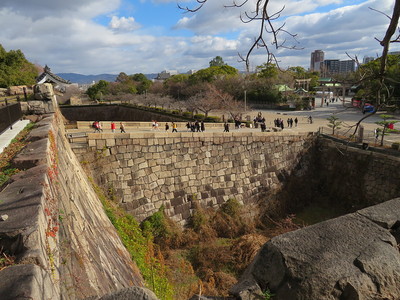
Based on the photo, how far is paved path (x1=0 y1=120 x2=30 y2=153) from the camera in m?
6.91

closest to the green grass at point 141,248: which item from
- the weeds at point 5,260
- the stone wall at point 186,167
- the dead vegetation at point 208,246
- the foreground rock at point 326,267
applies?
the dead vegetation at point 208,246

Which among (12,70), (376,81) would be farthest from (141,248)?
(12,70)

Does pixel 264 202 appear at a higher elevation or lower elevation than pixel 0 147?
lower

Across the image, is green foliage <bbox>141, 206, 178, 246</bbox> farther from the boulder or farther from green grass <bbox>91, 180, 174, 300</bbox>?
the boulder

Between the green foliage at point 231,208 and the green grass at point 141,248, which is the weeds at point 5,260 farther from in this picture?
the green foliage at point 231,208

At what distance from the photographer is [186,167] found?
12.7 metres

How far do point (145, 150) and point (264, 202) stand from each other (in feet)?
26.2

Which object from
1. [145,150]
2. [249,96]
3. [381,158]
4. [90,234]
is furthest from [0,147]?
[249,96]

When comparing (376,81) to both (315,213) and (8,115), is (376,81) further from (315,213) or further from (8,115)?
(315,213)

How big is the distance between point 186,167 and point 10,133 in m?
7.15

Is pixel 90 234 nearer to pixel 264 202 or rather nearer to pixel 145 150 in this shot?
pixel 145 150

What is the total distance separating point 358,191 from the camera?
15.4 m

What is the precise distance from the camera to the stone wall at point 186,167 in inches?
421

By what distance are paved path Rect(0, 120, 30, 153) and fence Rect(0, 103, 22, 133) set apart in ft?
0.45
